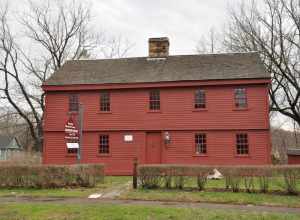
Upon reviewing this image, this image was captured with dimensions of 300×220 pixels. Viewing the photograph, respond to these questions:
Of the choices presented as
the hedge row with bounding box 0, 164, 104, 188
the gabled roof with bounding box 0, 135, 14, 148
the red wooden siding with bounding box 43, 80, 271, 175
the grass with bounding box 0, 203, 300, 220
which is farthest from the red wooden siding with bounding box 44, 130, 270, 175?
the gabled roof with bounding box 0, 135, 14, 148

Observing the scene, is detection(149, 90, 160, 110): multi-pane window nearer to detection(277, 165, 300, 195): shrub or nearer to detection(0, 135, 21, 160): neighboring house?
detection(277, 165, 300, 195): shrub

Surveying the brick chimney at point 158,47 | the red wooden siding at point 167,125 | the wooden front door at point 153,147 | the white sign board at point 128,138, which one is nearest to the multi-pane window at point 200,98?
the red wooden siding at point 167,125

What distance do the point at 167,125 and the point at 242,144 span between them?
4.64 m

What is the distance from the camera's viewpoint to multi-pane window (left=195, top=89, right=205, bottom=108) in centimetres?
2155

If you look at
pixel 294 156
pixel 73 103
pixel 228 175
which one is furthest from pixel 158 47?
pixel 228 175

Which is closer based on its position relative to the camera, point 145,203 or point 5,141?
point 145,203

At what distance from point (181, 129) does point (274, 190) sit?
9162 mm

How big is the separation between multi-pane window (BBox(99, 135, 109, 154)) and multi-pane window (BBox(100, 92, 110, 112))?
1749 millimetres

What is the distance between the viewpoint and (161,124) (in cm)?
2167

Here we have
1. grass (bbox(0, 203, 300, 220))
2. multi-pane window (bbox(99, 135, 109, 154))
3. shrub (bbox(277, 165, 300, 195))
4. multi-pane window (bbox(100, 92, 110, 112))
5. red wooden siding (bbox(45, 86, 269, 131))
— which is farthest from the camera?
multi-pane window (bbox(100, 92, 110, 112))

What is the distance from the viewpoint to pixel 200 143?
69.7ft

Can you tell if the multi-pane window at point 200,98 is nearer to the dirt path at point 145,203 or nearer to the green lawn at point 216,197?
the green lawn at point 216,197

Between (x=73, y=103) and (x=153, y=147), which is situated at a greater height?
Answer: (x=73, y=103)

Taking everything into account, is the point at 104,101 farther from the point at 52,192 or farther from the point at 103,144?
the point at 52,192
